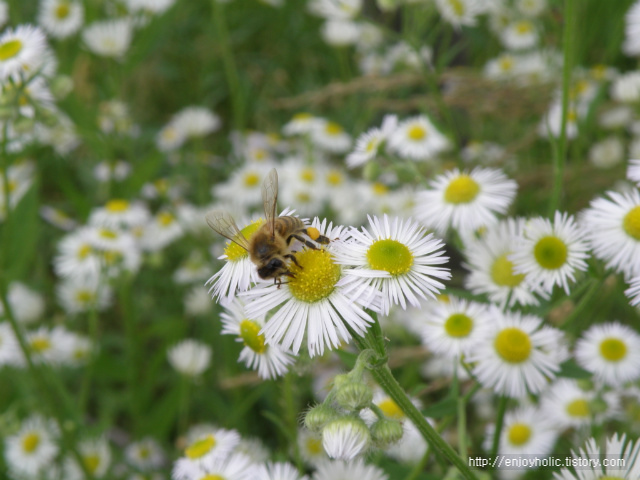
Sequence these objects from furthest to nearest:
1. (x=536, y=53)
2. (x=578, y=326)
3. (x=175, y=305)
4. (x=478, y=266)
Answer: (x=536, y=53) < (x=175, y=305) < (x=578, y=326) < (x=478, y=266)

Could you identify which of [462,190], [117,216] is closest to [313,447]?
[462,190]

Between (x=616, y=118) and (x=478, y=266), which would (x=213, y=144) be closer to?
(x=616, y=118)

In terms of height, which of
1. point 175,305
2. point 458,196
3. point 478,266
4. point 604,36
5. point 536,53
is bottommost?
point 478,266

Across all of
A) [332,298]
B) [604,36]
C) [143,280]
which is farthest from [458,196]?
[604,36]

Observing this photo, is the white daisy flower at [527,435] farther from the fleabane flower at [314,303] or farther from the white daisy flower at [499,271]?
the fleabane flower at [314,303]

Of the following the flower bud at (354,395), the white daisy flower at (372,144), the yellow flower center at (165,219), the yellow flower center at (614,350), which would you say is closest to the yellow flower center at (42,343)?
the yellow flower center at (165,219)

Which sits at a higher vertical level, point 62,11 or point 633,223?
point 62,11

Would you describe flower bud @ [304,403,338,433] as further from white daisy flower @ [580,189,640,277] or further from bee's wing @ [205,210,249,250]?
white daisy flower @ [580,189,640,277]

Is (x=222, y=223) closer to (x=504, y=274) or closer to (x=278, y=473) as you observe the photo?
(x=278, y=473)
